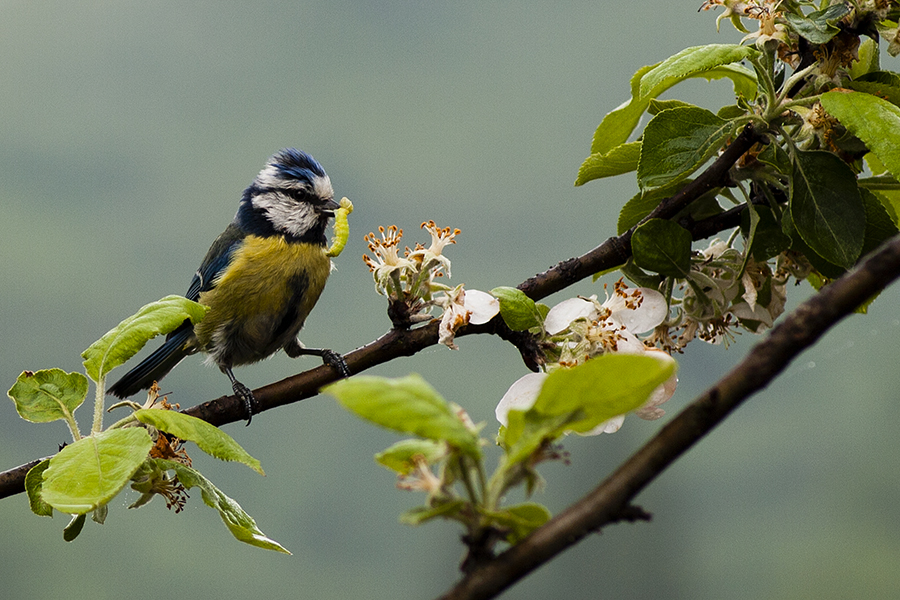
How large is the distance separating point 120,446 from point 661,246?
14.6 inches

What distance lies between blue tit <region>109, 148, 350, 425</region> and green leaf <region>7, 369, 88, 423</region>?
0.52m

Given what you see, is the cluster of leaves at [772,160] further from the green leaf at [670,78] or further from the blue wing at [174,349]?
the blue wing at [174,349]

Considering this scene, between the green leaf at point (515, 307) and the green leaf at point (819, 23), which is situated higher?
the green leaf at point (819, 23)

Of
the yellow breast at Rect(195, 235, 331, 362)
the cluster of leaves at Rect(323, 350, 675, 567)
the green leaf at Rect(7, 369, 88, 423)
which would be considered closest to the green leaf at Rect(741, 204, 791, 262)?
the cluster of leaves at Rect(323, 350, 675, 567)

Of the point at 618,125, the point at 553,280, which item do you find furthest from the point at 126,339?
the point at 618,125

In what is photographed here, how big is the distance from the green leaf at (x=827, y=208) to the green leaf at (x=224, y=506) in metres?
0.41

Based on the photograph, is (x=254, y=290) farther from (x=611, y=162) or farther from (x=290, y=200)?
(x=611, y=162)

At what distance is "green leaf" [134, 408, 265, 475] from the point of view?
54 centimetres

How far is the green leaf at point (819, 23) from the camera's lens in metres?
0.53

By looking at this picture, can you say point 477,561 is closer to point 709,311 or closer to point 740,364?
point 740,364

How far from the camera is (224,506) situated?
60 centimetres

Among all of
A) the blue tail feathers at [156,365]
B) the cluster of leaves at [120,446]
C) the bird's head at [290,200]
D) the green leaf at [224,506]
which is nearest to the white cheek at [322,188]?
the bird's head at [290,200]

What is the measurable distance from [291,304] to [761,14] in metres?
0.86


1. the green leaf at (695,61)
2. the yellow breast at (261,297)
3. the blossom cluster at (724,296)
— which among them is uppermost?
the green leaf at (695,61)
